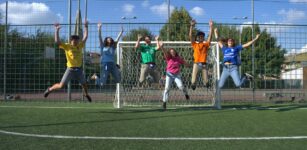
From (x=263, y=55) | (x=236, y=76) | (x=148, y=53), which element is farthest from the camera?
(x=263, y=55)

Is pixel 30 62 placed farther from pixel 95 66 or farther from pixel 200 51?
pixel 200 51

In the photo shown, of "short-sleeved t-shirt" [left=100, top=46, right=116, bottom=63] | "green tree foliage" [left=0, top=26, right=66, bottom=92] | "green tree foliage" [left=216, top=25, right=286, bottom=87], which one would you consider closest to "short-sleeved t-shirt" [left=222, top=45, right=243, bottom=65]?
"short-sleeved t-shirt" [left=100, top=46, right=116, bottom=63]

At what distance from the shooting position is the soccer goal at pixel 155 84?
1161 centimetres

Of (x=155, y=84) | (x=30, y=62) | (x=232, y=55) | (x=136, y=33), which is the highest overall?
(x=136, y=33)

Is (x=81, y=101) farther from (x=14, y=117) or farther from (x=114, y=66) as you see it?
(x=14, y=117)

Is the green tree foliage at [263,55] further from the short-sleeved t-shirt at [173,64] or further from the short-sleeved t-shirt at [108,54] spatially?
the short-sleeved t-shirt at [108,54]

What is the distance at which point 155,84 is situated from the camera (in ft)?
40.3

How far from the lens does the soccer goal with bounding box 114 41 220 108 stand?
38.1 ft

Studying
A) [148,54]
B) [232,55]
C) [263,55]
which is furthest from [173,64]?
[263,55]

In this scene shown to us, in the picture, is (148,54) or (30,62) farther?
(30,62)

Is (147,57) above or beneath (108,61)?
above

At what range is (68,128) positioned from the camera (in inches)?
250

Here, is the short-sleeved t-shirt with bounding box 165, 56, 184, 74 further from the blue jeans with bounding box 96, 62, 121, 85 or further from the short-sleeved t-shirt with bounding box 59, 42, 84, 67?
the short-sleeved t-shirt with bounding box 59, 42, 84, 67

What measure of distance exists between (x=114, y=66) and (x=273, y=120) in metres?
5.03
